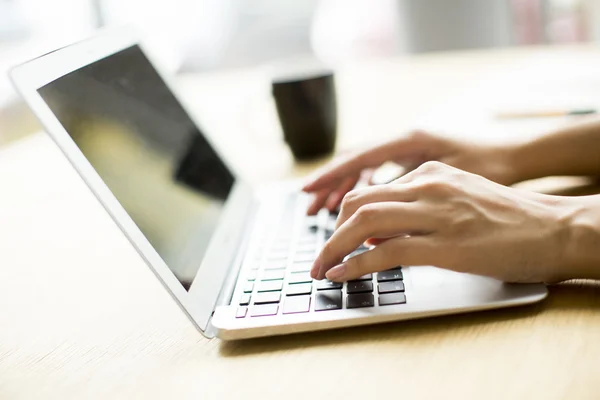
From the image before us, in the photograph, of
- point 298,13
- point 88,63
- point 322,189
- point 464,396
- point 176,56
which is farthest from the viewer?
point 298,13

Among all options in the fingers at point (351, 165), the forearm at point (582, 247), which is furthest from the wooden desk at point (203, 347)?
the fingers at point (351, 165)

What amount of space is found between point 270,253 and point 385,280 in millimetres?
148

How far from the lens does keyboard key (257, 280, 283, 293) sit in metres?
0.57

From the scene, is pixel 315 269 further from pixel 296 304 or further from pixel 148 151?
pixel 148 151

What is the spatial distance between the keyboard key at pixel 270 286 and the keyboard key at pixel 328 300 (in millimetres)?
42

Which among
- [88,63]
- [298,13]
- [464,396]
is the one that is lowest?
[298,13]

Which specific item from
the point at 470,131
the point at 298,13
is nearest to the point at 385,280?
the point at 470,131

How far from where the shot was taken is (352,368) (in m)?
0.47

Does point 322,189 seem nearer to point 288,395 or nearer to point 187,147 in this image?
point 187,147

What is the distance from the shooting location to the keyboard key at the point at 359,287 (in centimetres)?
54

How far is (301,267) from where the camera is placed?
0.61 m

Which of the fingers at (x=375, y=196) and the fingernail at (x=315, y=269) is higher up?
the fingers at (x=375, y=196)

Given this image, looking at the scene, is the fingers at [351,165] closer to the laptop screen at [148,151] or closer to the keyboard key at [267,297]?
the laptop screen at [148,151]

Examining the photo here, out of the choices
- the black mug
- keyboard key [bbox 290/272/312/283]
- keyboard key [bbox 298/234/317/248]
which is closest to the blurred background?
the black mug
